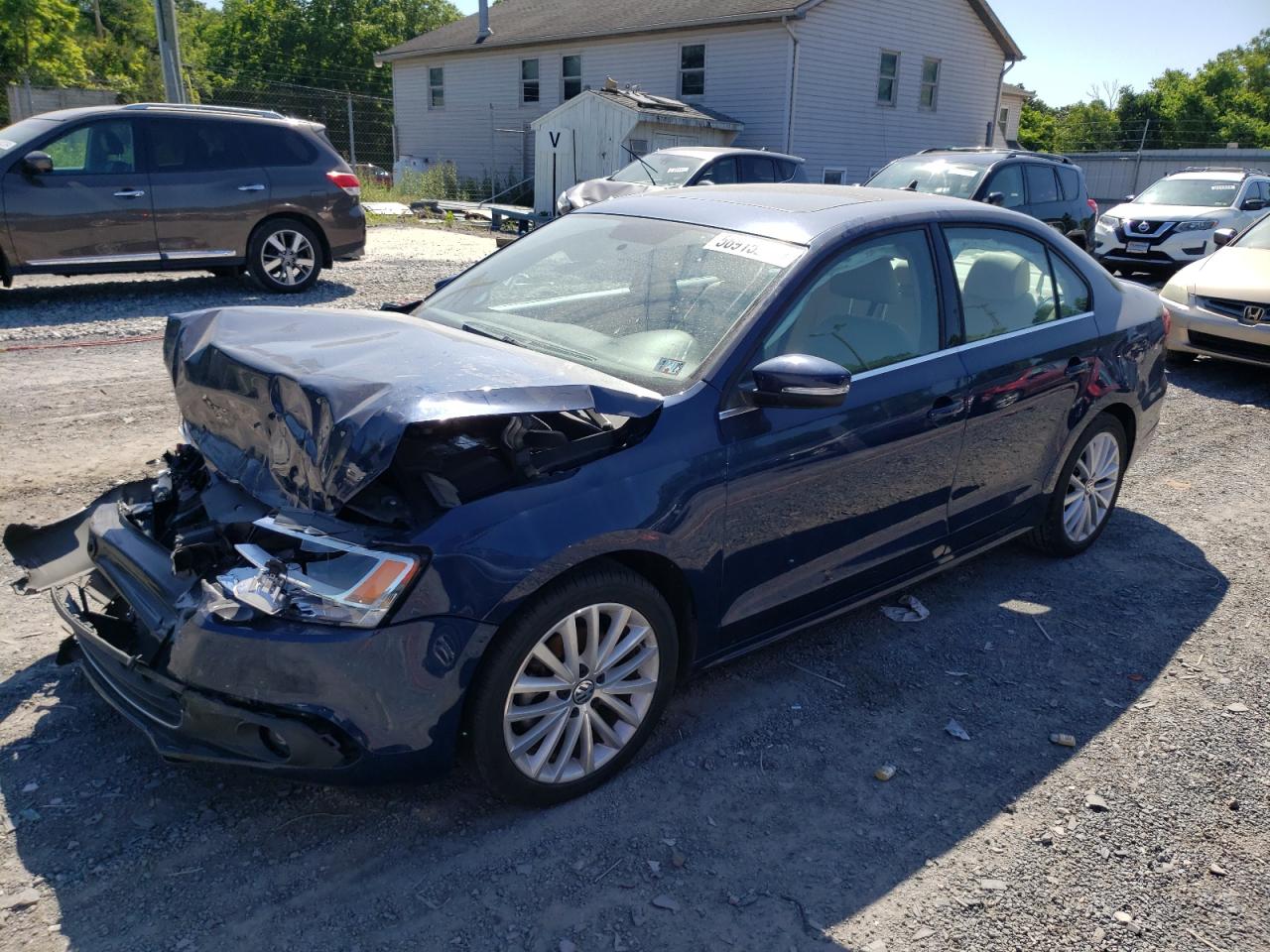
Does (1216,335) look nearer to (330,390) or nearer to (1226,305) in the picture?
(1226,305)

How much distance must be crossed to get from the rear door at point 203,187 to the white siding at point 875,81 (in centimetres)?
1680

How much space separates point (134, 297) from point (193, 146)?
166 cm

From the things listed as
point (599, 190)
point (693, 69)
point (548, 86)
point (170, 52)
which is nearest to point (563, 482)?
point (599, 190)

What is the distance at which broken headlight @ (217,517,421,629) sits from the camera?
2.58 m

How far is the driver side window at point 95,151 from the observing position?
30.5 feet

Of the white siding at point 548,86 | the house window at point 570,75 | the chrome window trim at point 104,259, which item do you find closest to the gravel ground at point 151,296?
the chrome window trim at point 104,259

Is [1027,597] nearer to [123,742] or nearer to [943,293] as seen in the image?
[943,293]

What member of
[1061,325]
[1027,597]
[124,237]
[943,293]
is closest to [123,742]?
[943,293]

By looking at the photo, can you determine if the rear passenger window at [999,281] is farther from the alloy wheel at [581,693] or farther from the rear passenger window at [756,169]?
the rear passenger window at [756,169]

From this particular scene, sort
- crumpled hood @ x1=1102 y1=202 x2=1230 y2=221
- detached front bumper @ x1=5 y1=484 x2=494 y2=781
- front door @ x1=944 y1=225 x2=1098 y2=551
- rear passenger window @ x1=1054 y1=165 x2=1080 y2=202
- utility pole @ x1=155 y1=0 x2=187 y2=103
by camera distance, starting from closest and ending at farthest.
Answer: detached front bumper @ x1=5 y1=484 x2=494 y2=781 < front door @ x1=944 y1=225 x2=1098 y2=551 < rear passenger window @ x1=1054 y1=165 x2=1080 y2=202 < utility pole @ x1=155 y1=0 x2=187 y2=103 < crumpled hood @ x1=1102 y1=202 x2=1230 y2=221

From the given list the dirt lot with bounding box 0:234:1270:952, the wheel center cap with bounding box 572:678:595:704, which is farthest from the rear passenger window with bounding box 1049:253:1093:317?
the wheel center cap with bounding box 572:678:595:704

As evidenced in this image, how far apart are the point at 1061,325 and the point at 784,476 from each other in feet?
6.55

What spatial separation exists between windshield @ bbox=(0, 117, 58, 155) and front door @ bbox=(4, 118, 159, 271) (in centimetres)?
12

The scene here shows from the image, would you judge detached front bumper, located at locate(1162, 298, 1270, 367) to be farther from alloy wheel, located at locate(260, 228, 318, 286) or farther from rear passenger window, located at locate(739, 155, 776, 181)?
alloy wheel, located at locate(260, 228, 318, 286)
